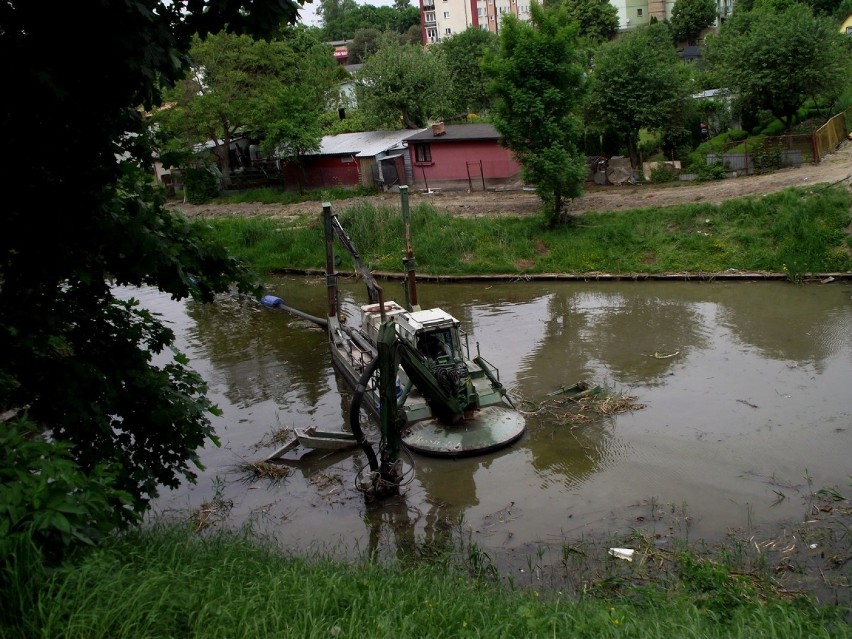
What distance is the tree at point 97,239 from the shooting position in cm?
753

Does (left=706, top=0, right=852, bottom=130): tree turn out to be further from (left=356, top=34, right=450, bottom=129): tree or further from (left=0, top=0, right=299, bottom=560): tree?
(left=0, top=0, right=299, bottom=560): tree

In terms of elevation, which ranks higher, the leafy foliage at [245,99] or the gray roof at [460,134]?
the leafy foliage at [245,99]

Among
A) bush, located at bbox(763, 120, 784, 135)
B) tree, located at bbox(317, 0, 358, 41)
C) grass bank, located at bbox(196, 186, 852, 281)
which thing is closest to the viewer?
grass bank, located at bbox(196, 186, 852, 281)

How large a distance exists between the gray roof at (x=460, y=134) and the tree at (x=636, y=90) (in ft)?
18.4

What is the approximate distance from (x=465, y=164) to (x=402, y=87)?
28.9 ft

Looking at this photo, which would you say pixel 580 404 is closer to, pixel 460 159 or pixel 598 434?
pixel 598 434

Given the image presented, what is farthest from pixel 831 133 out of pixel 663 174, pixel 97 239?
pixel 97 239

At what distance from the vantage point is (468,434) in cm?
1526

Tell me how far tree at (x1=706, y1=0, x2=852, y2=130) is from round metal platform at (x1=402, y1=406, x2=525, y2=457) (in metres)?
23.0

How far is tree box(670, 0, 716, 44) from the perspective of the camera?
69750mm

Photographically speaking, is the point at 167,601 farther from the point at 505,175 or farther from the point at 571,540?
the point at 505,175

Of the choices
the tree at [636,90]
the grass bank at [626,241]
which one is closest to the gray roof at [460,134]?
the tree at [636,90]

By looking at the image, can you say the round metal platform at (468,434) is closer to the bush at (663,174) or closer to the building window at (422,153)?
the bush at (663,174)

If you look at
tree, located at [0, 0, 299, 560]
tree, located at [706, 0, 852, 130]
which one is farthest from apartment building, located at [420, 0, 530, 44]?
tree, located at [0, 0, 299, 560]
